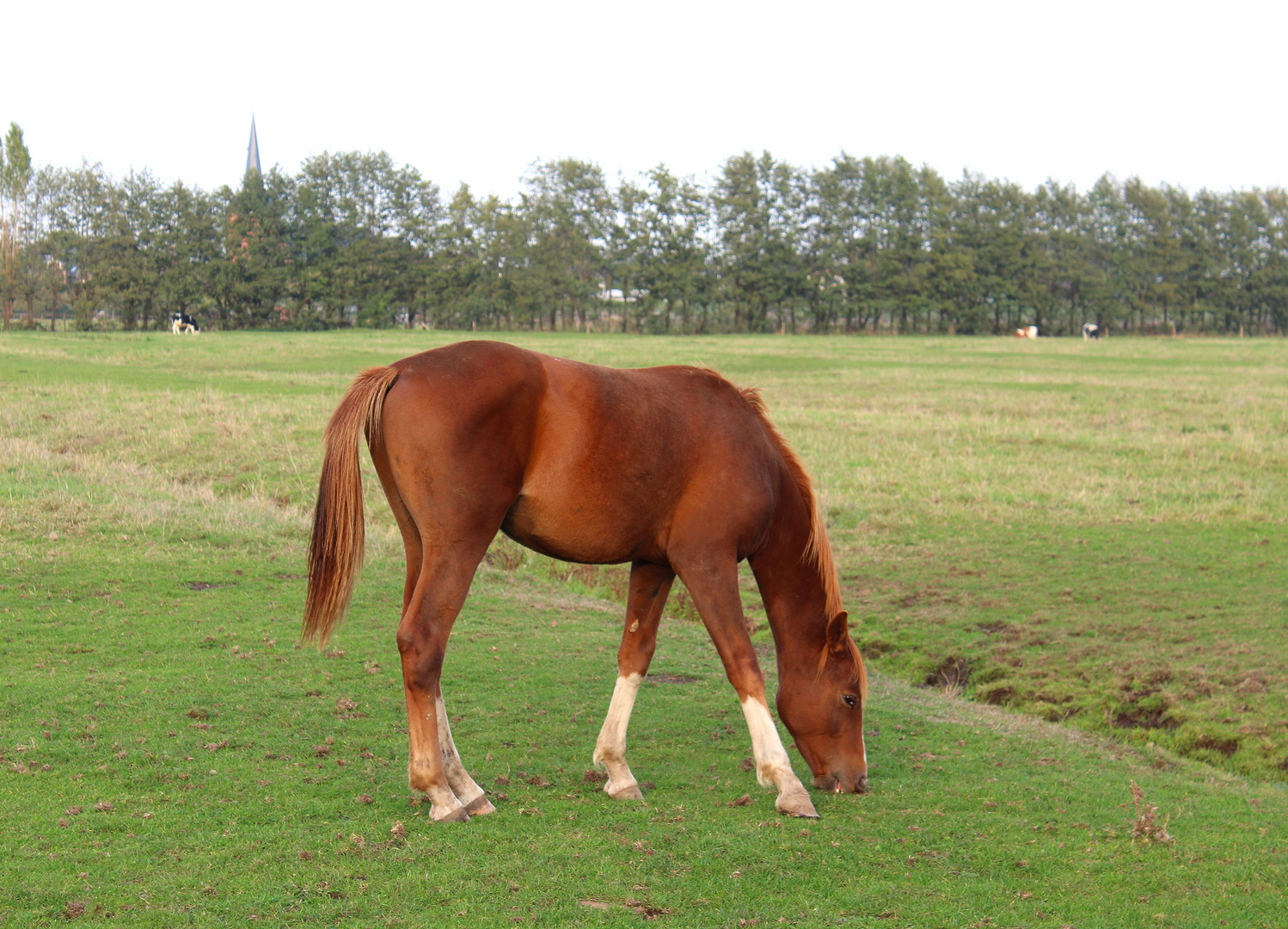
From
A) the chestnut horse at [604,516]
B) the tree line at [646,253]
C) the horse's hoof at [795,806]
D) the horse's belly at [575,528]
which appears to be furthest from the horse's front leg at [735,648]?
the tree line at [646,253]

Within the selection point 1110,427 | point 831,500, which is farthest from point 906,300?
point 831,500

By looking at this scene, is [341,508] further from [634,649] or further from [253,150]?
[253,150]

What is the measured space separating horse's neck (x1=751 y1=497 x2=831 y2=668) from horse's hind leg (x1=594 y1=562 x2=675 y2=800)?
1.81 feet

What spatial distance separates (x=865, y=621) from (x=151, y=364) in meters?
29.1

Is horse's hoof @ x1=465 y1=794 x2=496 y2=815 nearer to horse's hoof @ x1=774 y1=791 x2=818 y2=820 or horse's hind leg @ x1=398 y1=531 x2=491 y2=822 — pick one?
horse's hind leg @ x1=398 y1=531 x2=491 y2=822

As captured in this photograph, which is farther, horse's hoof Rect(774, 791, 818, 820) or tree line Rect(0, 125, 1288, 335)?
tree line Rect(0, 125, 1288, 335)

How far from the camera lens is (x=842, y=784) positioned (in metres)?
5.27

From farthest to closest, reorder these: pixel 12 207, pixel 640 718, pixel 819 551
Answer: pixel 12 207
pixel 640 718
pixel 819 551

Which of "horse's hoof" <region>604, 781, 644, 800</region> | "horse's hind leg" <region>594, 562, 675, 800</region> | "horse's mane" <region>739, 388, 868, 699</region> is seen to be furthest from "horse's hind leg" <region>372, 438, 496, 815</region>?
"horse's mane" <region>739, 388, 868, 699</region>

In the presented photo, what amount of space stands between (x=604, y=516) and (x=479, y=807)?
56.6 inches

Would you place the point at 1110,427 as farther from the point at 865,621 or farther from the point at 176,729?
the point at 176,729

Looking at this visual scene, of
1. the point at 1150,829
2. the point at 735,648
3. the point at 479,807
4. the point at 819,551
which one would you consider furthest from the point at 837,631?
the point at 479,807

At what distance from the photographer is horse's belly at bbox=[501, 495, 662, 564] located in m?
4.86

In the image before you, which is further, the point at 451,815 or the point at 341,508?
the point at 341,508
